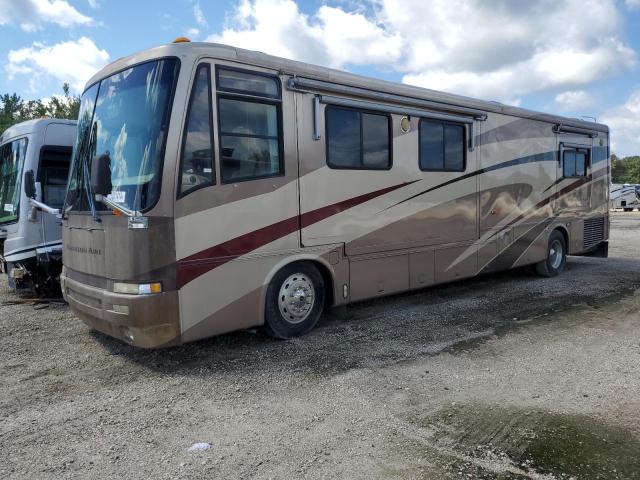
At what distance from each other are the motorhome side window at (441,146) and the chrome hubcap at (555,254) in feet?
11.2

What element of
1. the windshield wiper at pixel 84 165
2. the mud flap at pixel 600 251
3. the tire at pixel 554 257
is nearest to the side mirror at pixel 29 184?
the windshield wiper at pixel 84 165

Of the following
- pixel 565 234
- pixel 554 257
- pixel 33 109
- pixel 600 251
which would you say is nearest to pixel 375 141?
pixel 554 257

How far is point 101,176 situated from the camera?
4.60 meters

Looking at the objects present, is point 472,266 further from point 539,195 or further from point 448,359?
point 448,359

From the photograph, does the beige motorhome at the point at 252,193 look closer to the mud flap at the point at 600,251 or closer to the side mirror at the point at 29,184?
the side mirror at the point at 29,184

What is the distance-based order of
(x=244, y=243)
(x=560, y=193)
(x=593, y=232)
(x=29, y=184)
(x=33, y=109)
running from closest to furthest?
(x=244, y=243)
(x=29, y=184)
(x=560, y=193)
(x=593, y=232)
(x=33, y=109)

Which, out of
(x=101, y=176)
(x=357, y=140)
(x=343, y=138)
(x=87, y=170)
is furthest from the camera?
(x=357, y=140)

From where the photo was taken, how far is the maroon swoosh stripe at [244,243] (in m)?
4.82

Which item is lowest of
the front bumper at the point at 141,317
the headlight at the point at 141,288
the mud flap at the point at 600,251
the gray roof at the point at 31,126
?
the mud flap at the point at 600,251

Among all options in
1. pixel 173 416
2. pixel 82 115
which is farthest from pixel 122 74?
pixel 173 416

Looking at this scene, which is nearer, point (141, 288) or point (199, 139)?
point (141, 288)

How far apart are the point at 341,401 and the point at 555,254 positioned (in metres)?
7.50

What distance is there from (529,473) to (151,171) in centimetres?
376

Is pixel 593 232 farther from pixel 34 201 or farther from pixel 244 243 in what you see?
pixel 34 201
